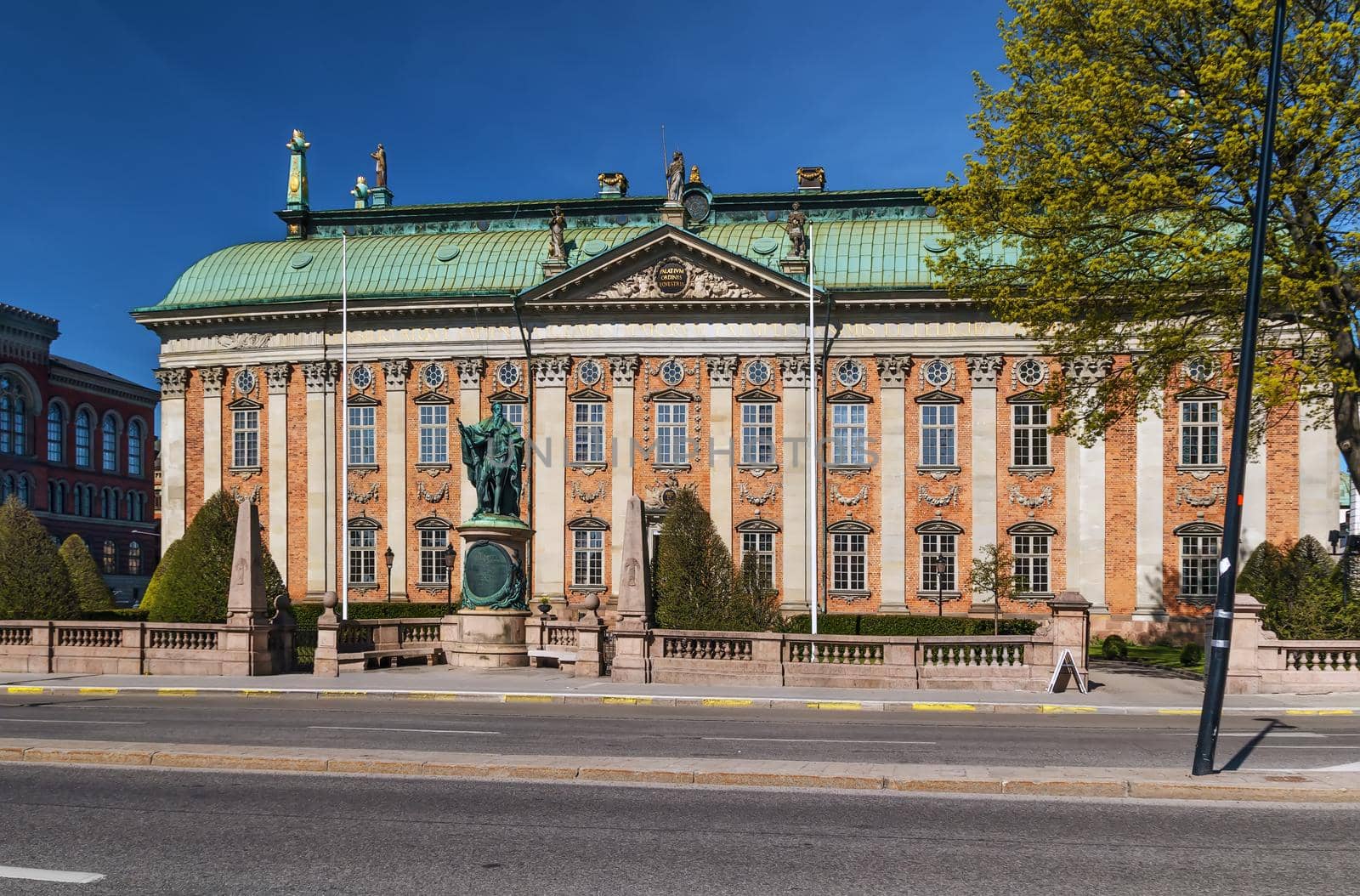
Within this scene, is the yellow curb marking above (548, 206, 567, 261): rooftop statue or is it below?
below

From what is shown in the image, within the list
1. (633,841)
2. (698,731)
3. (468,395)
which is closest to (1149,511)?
(468,395)

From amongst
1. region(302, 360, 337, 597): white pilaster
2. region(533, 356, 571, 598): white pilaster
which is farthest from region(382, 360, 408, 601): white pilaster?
region(533, 356, 571, 598): white pilaster

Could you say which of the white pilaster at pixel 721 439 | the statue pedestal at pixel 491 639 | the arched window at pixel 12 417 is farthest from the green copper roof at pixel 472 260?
the arched window at pixel 12 417

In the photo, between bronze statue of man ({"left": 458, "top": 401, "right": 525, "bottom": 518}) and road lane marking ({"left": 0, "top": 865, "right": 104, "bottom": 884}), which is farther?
bronze statue of man ({"left": 458, "top": 401, "right": 525, "bottom": 518})

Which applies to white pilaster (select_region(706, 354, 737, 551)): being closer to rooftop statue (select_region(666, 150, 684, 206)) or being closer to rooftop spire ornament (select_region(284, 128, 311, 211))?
rooftop statue (select_region(666, 150, 684, 206))

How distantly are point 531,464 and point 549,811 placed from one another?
134 feet

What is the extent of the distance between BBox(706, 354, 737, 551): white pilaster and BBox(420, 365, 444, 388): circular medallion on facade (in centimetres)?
1163

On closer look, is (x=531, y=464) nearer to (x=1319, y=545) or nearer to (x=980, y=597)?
(x=980, y=597)

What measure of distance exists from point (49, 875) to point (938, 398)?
44.2 m

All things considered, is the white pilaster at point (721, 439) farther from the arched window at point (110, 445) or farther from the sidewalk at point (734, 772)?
the arched window at point (110, 445)

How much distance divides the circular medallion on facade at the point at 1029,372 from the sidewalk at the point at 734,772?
125 feet

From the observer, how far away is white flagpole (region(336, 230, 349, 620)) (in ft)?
161

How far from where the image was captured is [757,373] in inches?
2015

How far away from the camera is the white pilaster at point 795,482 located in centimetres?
5003
